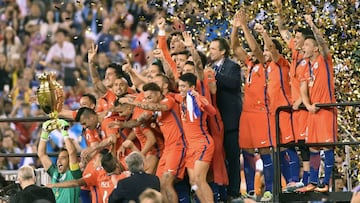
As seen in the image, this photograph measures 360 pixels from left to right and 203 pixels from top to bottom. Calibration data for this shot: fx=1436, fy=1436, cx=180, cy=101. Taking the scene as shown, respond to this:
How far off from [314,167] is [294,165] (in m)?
0.34

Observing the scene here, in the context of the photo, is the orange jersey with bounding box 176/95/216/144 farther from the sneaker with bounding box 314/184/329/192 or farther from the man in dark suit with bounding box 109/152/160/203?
the man in dark suit with bounding box 109/152/160/203

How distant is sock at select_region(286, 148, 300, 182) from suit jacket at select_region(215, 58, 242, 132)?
0.71 meters

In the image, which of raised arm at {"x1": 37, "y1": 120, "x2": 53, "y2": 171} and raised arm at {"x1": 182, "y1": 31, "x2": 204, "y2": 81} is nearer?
raised arm at {"x1": 182, "y1": 31, "x2": 204, "y2": 81}

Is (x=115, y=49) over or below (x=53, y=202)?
over

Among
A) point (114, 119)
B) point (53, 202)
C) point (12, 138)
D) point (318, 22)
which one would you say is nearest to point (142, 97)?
point (114, 119)

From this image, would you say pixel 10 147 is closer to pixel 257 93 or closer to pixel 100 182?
pixel 100 182

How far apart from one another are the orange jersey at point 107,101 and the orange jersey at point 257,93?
5.42 ft

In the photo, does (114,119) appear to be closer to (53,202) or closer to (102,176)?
(102,176)

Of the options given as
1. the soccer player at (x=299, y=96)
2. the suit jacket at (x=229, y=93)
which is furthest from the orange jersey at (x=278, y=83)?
the suit jacket at (x=229, y=93)

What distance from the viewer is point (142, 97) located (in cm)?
1667

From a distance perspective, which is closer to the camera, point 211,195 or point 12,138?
point 211,195

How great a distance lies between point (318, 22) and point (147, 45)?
601 centimetres

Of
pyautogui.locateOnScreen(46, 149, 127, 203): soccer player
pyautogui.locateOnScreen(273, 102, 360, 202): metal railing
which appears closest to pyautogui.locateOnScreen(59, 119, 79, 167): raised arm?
pyautogui.locateOnScreen(46, 149, 127, 203): soccer player

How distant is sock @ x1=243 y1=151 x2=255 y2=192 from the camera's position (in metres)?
16.9
